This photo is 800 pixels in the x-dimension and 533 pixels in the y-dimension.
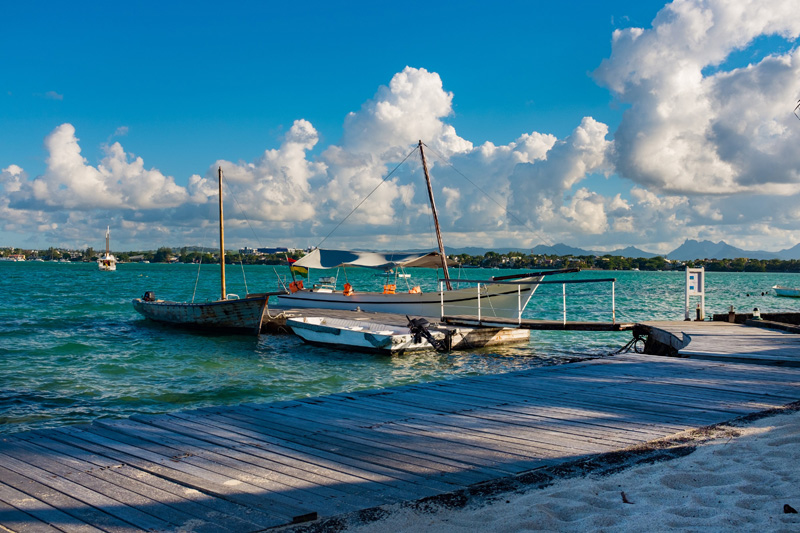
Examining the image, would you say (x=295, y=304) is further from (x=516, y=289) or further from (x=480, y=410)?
(x=480, y=410)

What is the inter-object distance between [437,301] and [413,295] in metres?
1.34

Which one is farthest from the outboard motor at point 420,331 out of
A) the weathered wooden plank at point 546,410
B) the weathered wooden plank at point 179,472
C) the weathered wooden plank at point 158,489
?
the weathered wooden plank at point 158,489

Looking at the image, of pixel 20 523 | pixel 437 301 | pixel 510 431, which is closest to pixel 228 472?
pixel 20 523

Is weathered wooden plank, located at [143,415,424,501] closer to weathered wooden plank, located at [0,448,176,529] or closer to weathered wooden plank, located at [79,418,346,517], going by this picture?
weathered wooden plank, located at [79,418,346,517]

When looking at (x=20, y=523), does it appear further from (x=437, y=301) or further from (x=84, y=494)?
(x=437, y=301)

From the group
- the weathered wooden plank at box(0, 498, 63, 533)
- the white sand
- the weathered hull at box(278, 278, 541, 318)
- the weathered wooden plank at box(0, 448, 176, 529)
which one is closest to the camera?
the white sand

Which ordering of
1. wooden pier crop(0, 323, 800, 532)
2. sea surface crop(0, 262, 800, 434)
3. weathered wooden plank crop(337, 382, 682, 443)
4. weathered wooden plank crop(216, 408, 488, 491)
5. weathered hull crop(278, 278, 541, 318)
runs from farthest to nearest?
weathered hull crop(278, 278, 541, 318) < sea surface crop(0, 262, 800, 434) < weathered wooden plank crop(337, 382, 682, 443) < weathered wooden plank crop(216, 408, 488, 491) < wooden pier crop(0, 323, 800, 532)

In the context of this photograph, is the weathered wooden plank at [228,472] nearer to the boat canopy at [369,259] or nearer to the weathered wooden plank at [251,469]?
the weathered wooden plank at [251,469]

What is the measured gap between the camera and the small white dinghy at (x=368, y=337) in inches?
683

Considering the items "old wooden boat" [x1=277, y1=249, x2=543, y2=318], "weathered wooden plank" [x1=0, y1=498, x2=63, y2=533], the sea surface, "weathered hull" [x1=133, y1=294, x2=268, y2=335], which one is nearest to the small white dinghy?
the sea surface

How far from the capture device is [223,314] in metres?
25.0

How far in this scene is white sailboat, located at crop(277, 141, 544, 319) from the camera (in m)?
23.9

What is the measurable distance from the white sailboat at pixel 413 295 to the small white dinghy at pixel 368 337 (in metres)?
3.02

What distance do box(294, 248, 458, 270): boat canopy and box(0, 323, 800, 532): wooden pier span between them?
18.3 meters
